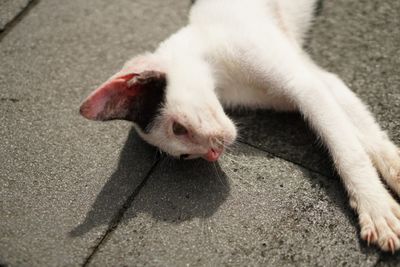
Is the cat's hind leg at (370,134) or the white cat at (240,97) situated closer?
the white cat at (240,97)

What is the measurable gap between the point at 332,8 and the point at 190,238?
203cm

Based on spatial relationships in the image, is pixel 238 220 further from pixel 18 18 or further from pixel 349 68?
pixel 18 18

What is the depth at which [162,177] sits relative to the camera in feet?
7.71

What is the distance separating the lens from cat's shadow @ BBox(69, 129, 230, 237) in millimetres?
2203

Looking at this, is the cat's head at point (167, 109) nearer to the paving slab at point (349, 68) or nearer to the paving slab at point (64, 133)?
the paving slab at point (64, 133)

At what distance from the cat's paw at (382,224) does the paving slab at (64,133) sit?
44.1 inches

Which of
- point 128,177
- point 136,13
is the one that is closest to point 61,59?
point 136,13

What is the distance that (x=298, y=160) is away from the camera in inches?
93.7

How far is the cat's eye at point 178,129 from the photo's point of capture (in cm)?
212

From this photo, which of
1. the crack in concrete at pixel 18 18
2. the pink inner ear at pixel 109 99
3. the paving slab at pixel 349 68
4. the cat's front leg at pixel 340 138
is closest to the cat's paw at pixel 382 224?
the cat's front leg at pixel 340 138

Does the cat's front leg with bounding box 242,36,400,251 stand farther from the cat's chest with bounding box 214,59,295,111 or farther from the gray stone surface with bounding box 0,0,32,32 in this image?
the gray stone surface with bounding box 0,0,32,32

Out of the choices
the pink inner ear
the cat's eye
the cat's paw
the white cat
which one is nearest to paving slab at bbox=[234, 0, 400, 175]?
the white cat

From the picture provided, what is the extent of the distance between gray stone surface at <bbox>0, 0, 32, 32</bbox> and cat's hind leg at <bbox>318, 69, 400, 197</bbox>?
7.44 ft

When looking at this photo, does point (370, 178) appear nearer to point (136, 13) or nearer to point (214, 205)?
point (214, 205)
